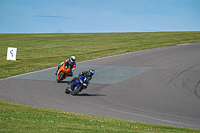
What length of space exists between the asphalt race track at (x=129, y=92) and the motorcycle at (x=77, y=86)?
337 millimetres

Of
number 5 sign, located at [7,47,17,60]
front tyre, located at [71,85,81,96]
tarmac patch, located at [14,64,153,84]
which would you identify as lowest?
front tyre, located at [71,85,81,96]

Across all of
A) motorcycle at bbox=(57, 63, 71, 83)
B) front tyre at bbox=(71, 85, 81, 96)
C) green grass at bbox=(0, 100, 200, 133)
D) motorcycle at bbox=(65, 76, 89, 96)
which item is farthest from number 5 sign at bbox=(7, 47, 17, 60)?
green grass at bbox=(0, 100, 200, 133)

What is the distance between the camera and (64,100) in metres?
13.8

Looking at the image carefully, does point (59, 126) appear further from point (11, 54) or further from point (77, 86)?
point (11, 54)

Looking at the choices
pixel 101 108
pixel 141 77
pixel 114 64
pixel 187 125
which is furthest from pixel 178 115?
pixel 114 64

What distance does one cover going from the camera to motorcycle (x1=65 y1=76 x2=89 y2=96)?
14531 millimetres

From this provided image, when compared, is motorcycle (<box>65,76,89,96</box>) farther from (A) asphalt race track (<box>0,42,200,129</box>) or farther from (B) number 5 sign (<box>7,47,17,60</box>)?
(B) number 5 sign (<box>7,47,17,60</box>)

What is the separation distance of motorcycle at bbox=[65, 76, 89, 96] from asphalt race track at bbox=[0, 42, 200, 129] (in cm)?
34

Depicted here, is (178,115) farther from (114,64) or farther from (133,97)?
(114,64)

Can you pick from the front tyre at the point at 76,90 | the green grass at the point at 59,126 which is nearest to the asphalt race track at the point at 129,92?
the front tyre at the point at 76,90

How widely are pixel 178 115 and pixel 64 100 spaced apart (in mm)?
5467

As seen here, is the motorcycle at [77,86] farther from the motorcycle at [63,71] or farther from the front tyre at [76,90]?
the motorcycle at [63,71]

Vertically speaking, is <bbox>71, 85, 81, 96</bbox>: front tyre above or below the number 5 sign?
below

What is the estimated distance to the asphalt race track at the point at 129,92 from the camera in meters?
11.5
